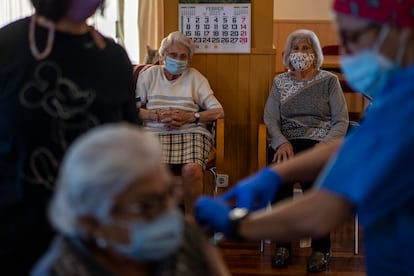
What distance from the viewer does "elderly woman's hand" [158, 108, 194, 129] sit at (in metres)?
4.12

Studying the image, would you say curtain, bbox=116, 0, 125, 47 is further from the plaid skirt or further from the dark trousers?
the dark trousers

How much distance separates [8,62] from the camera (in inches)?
70.6

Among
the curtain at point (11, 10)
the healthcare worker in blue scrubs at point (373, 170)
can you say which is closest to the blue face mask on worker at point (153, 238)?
the healthcare worker in blue scrubs at point (373, 170)

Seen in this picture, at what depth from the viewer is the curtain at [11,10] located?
4684 mm

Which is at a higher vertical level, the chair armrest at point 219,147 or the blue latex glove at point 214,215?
the blue latex glove at point 214,215

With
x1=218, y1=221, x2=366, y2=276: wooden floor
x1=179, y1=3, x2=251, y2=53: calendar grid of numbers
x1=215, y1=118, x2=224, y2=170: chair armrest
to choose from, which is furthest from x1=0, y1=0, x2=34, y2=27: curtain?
x1=218, y1=221, x2=366, y2=276: wooden floor

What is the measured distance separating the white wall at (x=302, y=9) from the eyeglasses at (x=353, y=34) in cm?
646

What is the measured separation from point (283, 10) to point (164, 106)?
407cm

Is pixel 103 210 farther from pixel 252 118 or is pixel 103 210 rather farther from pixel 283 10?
pixel 283 10

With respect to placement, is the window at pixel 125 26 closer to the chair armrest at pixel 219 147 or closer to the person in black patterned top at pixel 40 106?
the chair armrest at pixel 219 147

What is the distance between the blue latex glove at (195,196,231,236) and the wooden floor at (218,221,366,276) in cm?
217

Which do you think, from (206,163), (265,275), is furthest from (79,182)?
(206,163)

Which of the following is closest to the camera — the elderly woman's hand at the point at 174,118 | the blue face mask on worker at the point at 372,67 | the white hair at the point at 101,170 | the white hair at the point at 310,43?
the white hair at the point at 101,170

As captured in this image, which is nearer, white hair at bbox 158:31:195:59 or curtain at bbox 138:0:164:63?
white hair at bbox 158:31:195:59
